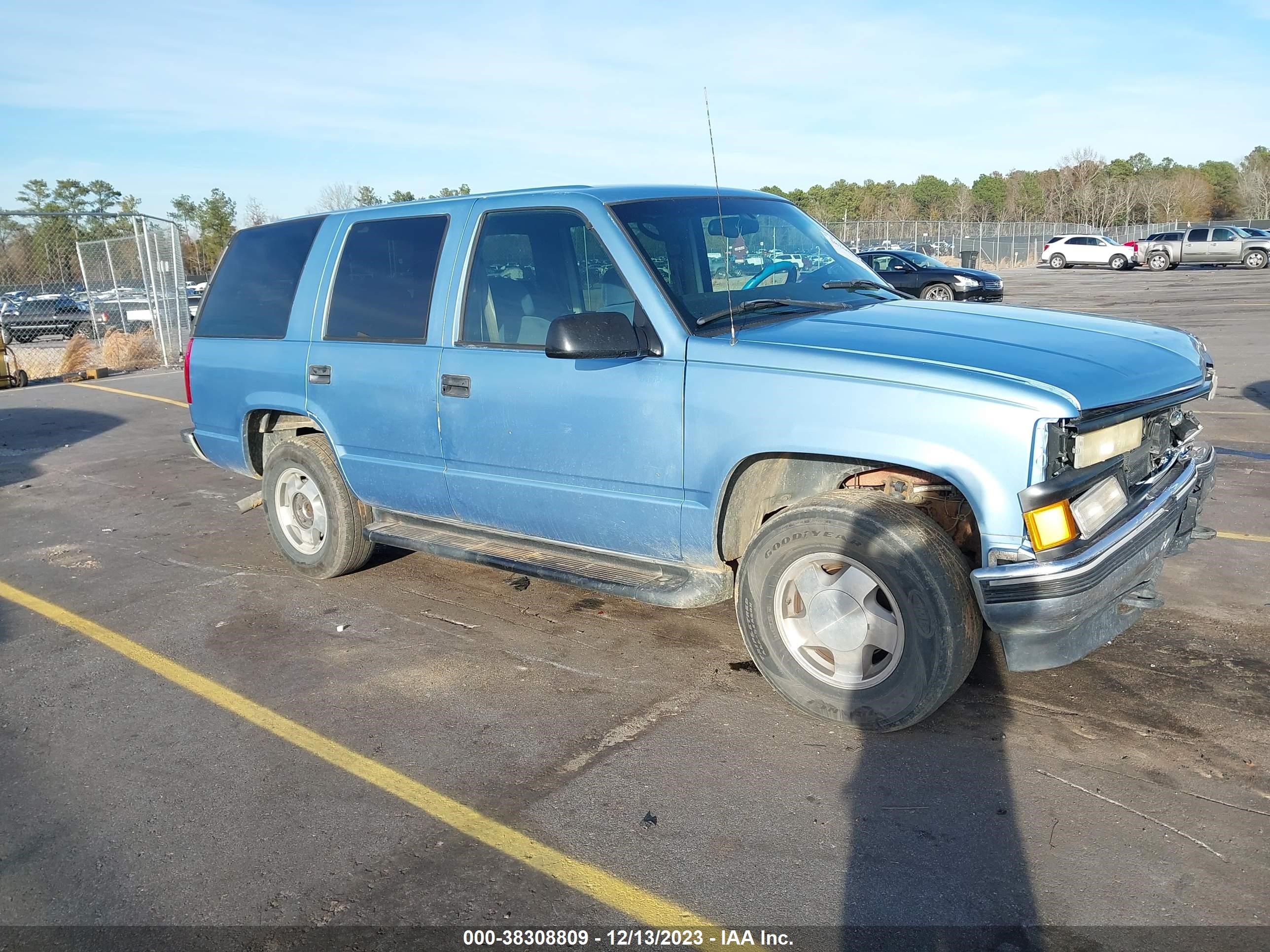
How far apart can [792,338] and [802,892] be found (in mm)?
1969

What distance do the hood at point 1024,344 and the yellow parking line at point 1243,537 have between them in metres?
1.93

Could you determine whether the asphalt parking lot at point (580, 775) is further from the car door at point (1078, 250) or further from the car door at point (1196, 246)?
the car door at point (1078, 250)

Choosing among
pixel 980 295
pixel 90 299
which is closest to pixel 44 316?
pixel 90 299

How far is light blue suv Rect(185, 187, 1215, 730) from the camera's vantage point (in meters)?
3.36

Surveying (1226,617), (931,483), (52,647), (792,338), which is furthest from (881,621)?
(52,647)

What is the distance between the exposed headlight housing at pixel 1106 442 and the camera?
11.0ft

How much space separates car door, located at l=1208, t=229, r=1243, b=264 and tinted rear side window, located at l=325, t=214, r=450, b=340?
41.6 m

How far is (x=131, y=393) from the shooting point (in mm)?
14273

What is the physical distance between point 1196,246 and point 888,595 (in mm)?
42689

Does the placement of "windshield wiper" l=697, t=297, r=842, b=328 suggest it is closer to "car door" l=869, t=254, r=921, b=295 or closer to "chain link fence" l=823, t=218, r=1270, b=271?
"car door" l=869, t=254, r=921, b=295

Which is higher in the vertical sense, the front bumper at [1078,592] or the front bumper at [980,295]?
the front bumper at [1078,592]

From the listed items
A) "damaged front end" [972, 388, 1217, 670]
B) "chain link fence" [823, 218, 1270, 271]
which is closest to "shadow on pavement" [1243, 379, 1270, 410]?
"damaged front end" [972, 388, 1217, 670]

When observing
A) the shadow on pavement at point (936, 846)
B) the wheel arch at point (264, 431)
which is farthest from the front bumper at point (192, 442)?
the shadow on pavement at point (936, 846)

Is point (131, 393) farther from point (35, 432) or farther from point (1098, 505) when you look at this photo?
point (1098, 505)
